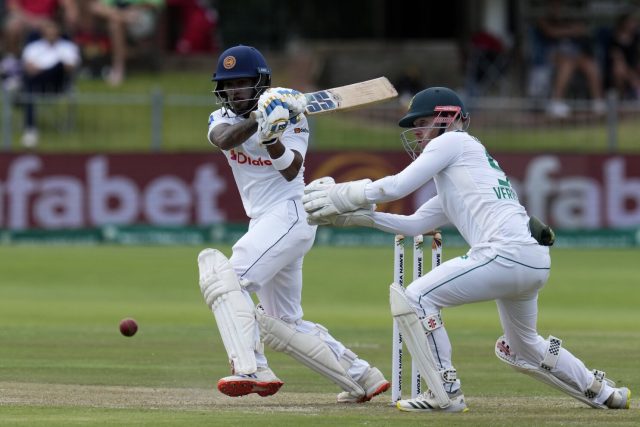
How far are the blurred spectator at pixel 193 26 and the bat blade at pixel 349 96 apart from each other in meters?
15.5

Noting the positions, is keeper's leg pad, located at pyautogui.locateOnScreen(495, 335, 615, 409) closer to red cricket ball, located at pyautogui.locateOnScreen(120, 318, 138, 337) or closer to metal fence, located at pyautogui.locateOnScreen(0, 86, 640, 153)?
red cricket ball, located at pyautogui.locateOnScreen(120, 318, 138, 337)

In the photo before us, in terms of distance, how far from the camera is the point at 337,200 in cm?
680

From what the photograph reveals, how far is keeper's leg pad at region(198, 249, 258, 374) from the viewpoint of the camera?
6852 mm

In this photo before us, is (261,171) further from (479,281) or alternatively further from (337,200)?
(479,281)

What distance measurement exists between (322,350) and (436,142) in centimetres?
127

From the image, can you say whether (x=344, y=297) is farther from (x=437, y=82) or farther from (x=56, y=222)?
(x=437, y=82)

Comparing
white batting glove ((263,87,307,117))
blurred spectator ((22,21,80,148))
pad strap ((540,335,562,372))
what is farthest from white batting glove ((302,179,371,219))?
blurred spectator ((22,21,80,148))

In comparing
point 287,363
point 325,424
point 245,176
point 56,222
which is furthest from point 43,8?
point 325,424

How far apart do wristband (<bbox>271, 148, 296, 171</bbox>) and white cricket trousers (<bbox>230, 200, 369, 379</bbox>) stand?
272 millimetres

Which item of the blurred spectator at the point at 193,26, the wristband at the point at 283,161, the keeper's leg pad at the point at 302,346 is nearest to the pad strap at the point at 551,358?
the keeper's leg pad at the point at 302,346

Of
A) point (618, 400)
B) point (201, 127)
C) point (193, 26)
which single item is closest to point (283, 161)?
point (618, 400)

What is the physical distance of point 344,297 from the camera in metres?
13.8

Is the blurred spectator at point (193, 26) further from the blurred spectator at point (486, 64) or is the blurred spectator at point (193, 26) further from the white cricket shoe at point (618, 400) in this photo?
the white cricket shoe at point (618, 400)

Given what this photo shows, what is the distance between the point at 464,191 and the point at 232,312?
1.27m
